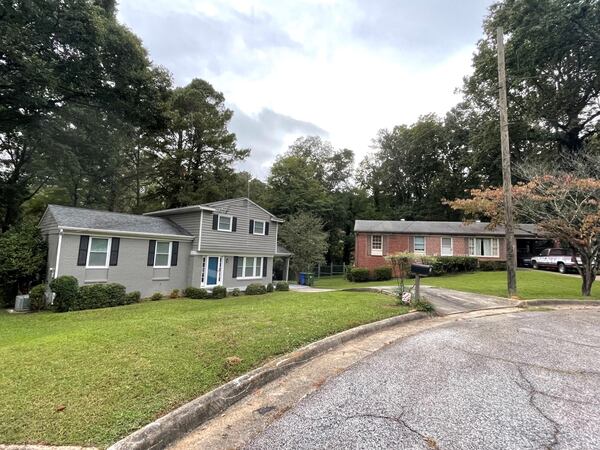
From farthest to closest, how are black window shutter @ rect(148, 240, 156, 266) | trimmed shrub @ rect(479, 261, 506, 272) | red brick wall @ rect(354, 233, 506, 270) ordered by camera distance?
red brick wall @ rect(354, 233, 506, 270) → trimmed shrub @ rect(479, 261, 506, 272) → black window shutter @ rect(148, 240, 156, 266)

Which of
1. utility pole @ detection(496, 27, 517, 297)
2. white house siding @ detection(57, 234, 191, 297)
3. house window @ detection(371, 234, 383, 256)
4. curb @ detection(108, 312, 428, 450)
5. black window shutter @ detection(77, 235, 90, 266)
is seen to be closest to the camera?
curb @ detection(108, 312, 428, 450)

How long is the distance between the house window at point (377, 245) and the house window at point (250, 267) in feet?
32.0

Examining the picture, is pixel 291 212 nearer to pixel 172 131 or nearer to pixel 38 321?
pixel 172 131

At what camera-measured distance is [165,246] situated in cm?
1691

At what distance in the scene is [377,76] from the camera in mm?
14219

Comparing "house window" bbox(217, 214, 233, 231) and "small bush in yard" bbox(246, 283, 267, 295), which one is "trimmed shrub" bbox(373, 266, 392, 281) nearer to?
"small bush in yard" bbox(246, 283, 267, 295)

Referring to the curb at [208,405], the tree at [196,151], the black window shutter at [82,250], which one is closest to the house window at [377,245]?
the tree at [196,151]

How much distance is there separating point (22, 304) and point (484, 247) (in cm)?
2850

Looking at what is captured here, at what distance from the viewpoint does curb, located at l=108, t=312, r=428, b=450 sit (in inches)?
102

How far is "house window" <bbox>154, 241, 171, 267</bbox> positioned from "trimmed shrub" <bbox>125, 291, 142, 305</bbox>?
211 centimetres

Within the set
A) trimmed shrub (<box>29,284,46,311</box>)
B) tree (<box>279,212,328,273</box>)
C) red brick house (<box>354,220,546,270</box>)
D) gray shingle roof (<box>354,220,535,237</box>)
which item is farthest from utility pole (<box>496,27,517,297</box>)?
tree (<box>279,212,328,273</box>)

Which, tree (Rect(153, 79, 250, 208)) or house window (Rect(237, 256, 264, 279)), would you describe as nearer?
house window (Rect(237, 256, 264, 279))

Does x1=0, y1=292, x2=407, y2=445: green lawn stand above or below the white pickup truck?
below

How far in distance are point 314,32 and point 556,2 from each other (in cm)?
1659
